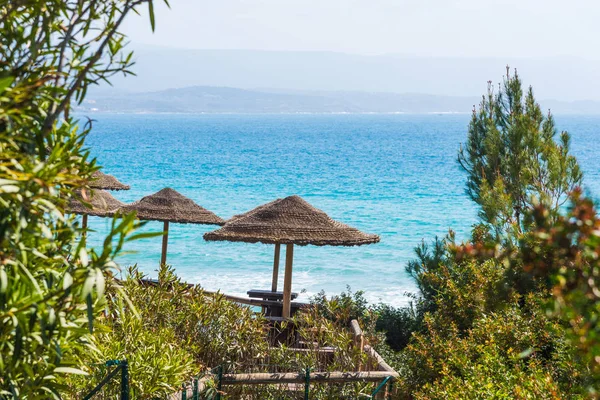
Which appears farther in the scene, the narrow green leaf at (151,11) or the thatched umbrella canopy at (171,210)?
the thatched umbrella canopy at (171,210)

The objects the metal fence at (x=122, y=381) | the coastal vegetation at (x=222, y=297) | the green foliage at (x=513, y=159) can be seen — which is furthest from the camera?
the green foliage at (x=513, y=159)

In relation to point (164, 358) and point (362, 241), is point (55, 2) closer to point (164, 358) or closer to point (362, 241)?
point (164, 358)

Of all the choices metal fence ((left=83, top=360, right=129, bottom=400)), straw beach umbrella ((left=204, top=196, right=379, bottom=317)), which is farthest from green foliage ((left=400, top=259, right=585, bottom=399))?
metal fence ((left=83, top=360, right=129, bottom=400))

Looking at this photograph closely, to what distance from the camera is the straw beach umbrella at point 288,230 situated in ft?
33.4

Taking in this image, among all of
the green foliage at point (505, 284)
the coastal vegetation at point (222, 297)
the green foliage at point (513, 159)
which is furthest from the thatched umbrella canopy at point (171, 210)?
the green foliage at point (513, 159)

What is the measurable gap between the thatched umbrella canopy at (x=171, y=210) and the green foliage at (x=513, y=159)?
14.2 feet

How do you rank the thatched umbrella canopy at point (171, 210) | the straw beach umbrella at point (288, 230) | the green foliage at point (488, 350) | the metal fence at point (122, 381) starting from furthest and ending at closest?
the thatched umbrella canopy at point (171, 210)
the straw beach umbrella at point (288, 230)
the green foliage at point (488, 350)
the metal fence at point (122, 381)

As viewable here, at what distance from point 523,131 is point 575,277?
9.85 metres

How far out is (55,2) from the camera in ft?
9.43

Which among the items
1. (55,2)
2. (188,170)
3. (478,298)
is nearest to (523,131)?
(478,298)

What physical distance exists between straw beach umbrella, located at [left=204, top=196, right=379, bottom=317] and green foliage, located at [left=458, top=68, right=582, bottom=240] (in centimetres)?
184

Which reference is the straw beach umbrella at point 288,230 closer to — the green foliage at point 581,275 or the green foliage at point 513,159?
the green foliage at point 513,159

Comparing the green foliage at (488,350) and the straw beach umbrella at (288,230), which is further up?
the straw beach umbrella at (288,230)

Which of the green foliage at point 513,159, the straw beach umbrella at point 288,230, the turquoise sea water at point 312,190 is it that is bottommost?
the turquoise sea water at point 312,190
